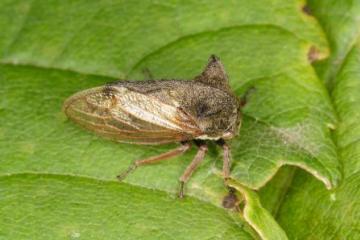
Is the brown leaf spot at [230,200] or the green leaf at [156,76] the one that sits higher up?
the green leaf at [156,76]

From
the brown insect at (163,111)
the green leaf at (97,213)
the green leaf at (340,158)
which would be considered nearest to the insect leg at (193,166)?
the brown insect at (163,111)

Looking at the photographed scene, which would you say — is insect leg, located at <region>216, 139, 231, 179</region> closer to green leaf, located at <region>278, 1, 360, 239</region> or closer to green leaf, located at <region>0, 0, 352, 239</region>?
green leaf, located at <region>0, 0, 352, 239</region>

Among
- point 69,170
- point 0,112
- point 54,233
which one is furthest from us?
point 0,112

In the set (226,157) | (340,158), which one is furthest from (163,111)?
(340,158)

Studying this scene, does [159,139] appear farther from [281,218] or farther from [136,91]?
[281,218]

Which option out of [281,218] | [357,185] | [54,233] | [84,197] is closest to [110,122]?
[84,197]

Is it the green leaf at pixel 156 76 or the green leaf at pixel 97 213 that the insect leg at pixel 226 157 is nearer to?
the green leaf at pixel 156 76
